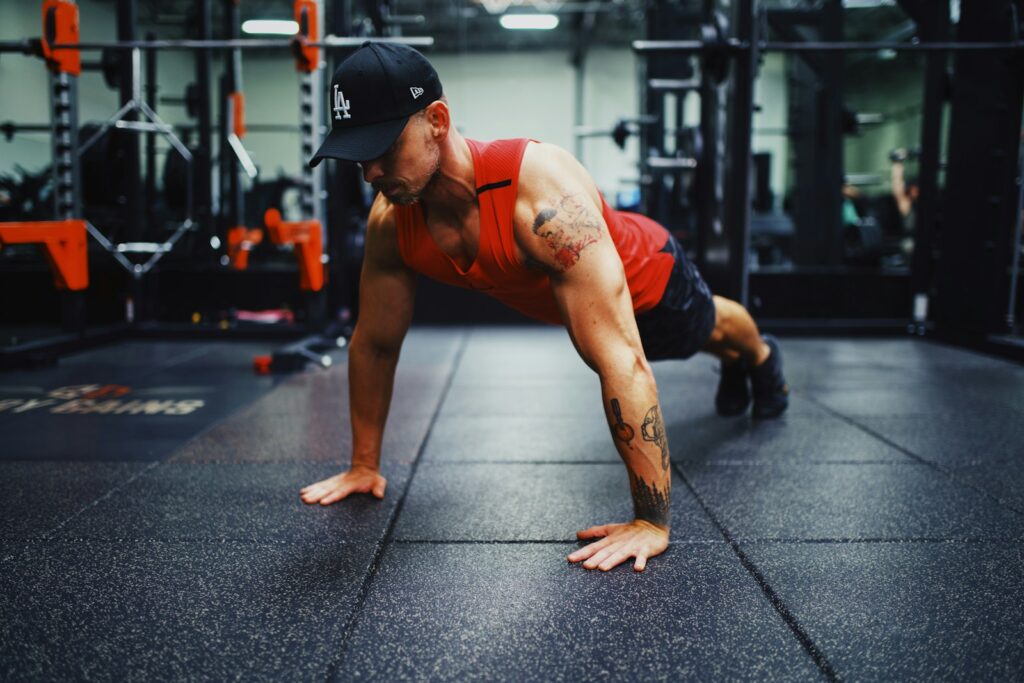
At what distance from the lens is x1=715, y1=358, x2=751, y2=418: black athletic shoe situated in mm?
2619

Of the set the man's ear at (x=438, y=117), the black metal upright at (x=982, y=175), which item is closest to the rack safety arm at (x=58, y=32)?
the man's ear at (x=438, y=117)

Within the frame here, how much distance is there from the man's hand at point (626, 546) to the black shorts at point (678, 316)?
1.98ft

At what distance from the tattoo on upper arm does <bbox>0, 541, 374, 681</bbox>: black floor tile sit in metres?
0.68

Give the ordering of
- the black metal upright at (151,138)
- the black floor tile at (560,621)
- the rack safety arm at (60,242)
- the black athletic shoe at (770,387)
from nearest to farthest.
→ the black floor tile at (560,621) < the black athletic shoe at (770,387) < the rack safety arm at (60,242) < the black metal upright at (151,138)

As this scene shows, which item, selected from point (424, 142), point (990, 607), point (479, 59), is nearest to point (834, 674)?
point (990, 607)

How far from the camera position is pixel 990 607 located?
1262 millimetres

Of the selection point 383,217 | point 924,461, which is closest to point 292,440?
point 383,217

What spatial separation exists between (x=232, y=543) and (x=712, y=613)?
3.06 ft

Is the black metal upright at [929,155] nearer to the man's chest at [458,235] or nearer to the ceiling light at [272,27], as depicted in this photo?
the ceiling light at [272,27]

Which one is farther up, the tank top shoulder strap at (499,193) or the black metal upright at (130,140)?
the black metal upright at (130,140)

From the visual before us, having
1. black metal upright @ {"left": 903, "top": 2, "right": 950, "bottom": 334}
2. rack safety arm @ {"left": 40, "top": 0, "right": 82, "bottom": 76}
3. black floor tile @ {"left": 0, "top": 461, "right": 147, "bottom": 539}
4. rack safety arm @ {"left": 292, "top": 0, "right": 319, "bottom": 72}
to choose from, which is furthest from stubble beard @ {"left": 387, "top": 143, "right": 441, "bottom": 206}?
black metal upright @ {"left": 903, "top": 2, "right": 950, "bottom": 334}

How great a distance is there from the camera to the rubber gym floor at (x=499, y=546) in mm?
1119

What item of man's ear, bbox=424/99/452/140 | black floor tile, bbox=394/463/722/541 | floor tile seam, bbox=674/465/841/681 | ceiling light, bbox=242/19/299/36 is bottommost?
black floor tile, bbox=394/463/722/541

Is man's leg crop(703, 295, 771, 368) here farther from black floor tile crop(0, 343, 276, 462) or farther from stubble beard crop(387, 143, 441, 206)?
black floor tile crop(0, 343, 276, 462)
